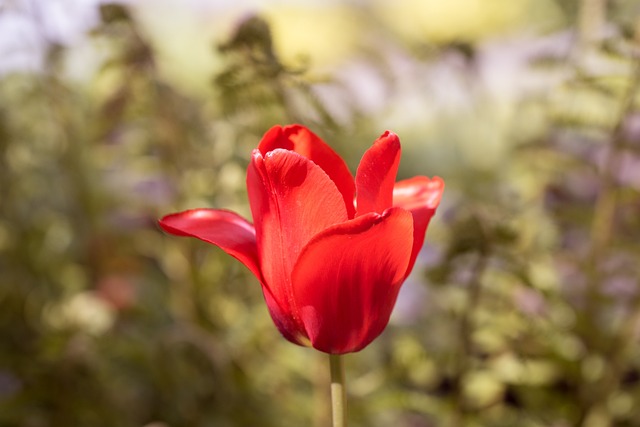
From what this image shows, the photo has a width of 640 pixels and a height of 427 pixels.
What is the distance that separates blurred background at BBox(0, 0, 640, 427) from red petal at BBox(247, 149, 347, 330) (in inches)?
10.0

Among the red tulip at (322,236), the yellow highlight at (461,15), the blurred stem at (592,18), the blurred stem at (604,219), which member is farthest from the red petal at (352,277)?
the yellow highlight at (461,15)

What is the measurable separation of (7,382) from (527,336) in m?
0.56

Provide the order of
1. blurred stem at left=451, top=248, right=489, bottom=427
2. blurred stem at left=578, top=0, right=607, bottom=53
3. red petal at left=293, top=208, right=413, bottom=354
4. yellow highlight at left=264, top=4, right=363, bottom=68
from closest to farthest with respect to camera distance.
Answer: red petal at left=293, top=208, right=413, bottom=354 < blurred stem at left=451, top=248, right=489, bottom=427 < blurred stem at left=578, top=0, right=607, bottom=53 < yellow highlight at left=264, top=4, right=363, bottom=68

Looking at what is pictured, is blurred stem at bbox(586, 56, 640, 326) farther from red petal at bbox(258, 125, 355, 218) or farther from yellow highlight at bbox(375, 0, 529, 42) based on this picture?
yellow highlight at bbox(375, 0, 529, 42)

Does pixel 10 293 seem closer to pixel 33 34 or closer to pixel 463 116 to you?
pixel 33 34

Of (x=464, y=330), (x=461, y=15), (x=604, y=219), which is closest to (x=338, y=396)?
(x=464, y=330)

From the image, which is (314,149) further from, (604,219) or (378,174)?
(604,219)

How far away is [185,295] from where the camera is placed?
1.05 meters

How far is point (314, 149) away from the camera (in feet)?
1.28

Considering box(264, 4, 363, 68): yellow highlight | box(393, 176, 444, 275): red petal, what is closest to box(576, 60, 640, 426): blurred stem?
box(393, 176, 444, 275): red petal

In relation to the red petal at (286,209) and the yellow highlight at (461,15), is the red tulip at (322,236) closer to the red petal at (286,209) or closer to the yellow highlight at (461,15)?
the red petal at (286,209)

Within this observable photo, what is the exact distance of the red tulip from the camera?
1.14 feet

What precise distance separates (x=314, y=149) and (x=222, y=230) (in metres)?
0.06

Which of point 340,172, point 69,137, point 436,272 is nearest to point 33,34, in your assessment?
point 69,137
